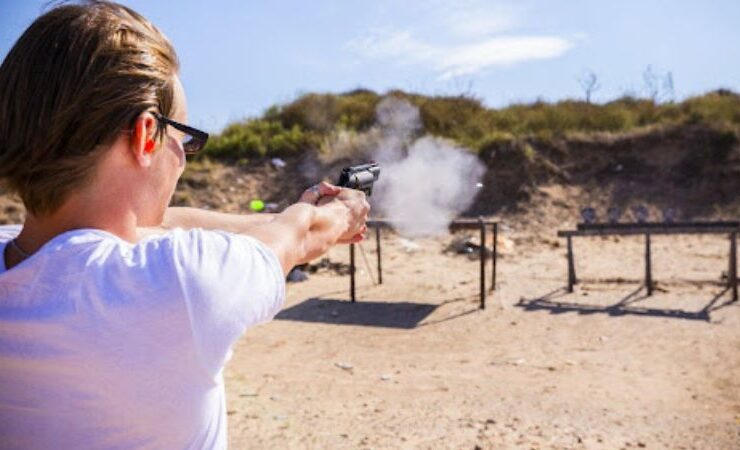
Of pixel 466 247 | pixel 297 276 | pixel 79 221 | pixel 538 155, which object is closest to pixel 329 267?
pixel 297 276

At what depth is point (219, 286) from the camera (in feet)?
2.84

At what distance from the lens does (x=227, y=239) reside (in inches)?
36.1

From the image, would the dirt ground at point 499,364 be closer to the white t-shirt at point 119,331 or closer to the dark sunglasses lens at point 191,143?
the dark sunglasses lens at point 191,143

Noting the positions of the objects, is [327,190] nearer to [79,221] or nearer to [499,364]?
[79,221]

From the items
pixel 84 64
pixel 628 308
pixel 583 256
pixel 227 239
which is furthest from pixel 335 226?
pixel 583 256

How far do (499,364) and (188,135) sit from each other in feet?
16.2

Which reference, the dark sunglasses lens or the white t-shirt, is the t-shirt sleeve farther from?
the dark sunglasses lens

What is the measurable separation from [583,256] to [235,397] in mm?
8122

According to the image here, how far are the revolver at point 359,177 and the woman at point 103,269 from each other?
107 centimetres

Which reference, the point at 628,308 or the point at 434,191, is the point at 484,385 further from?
the point at 434,191

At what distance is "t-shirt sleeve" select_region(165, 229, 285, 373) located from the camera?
859mm

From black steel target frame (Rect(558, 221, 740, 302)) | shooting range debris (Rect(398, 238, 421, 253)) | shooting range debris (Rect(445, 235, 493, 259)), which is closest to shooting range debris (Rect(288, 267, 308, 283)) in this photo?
shooting range debris (Rect(398, 238, 421, 253))

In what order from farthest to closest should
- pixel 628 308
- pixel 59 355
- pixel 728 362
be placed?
pixel 628 308
pixel 728 362
pixel 59 355

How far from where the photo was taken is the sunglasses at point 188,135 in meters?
1.01
